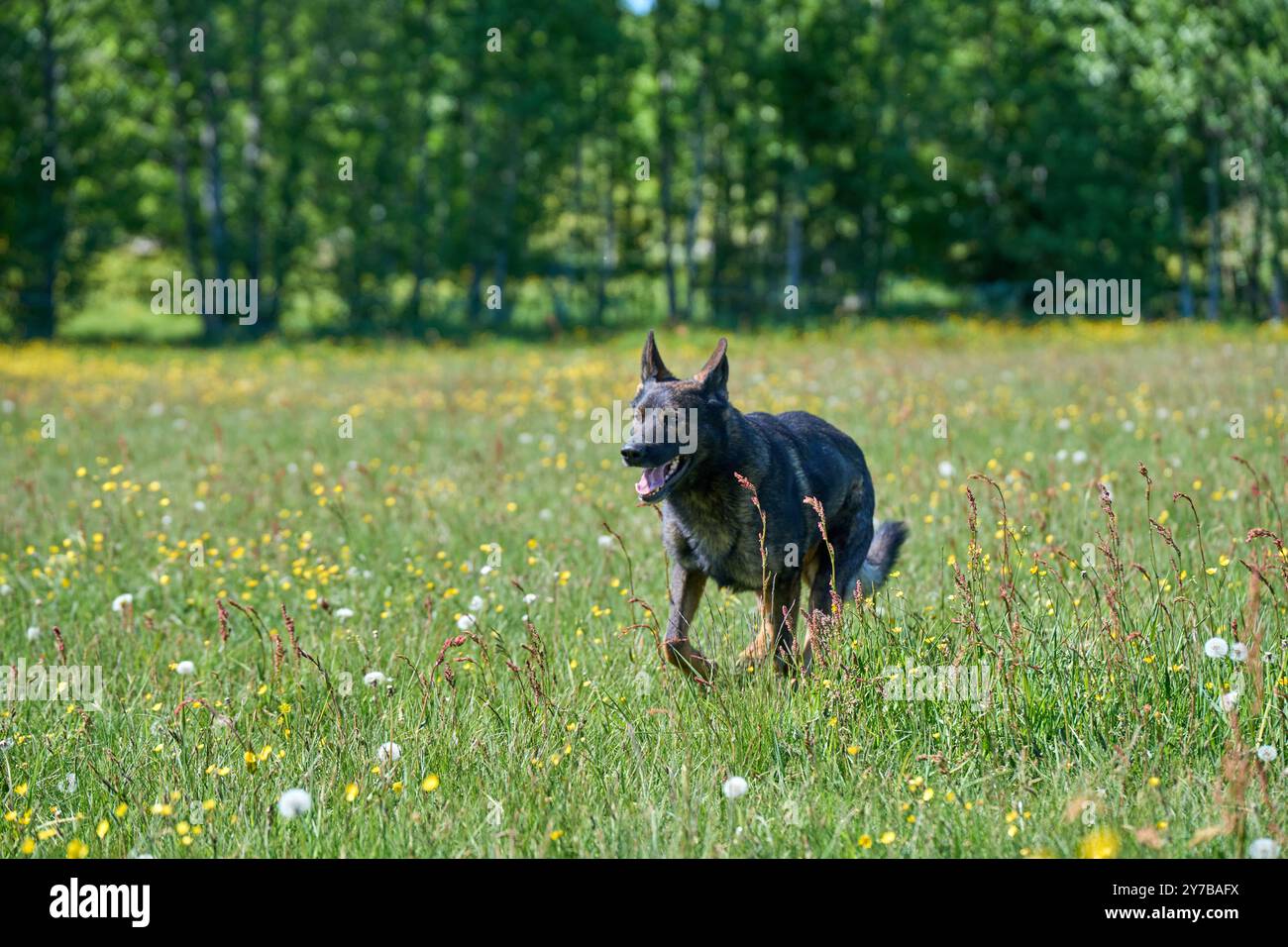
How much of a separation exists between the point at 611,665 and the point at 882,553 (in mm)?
1726

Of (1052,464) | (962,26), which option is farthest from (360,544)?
(962,26)

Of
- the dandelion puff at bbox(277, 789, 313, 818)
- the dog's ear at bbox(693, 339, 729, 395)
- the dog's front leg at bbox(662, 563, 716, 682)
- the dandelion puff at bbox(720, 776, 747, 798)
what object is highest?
the dog's ear at bbox(693, 339, 729, 395)

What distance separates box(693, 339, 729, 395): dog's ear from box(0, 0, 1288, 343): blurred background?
23924 millimetres

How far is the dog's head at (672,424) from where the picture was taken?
4461 millimetres

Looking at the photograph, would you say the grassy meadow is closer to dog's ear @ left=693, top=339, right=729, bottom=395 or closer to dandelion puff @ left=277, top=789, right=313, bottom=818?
dandelion puff @ left=277, top=789, right=313, bottom=818

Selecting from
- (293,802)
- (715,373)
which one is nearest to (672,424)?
(715,373)

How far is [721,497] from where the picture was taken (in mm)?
4828

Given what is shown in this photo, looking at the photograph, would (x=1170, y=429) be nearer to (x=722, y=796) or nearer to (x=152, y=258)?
(x=722, y=796)

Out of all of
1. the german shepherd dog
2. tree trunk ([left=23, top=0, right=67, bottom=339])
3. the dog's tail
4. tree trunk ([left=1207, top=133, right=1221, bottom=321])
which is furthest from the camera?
tree trunk ([left=23, top=0, right=67, bottom=339])

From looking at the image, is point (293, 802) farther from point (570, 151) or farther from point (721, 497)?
point (570, 151)

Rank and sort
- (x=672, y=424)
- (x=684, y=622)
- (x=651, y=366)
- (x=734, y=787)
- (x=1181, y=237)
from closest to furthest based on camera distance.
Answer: (x=734, y=787), (x=672, y=424), (x=684, y=622), (x=651, y=366), (x=1181, y=237)

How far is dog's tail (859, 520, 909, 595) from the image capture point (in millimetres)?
5508

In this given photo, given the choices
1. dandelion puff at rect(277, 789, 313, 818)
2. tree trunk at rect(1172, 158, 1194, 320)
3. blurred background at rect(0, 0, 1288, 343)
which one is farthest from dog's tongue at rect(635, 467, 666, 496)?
tree trunk at rect(1172, 158, 1194, 320)

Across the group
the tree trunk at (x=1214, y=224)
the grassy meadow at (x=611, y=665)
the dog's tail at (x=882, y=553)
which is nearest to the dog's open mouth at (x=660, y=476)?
the grassy meadow at (x=611, y=665)
